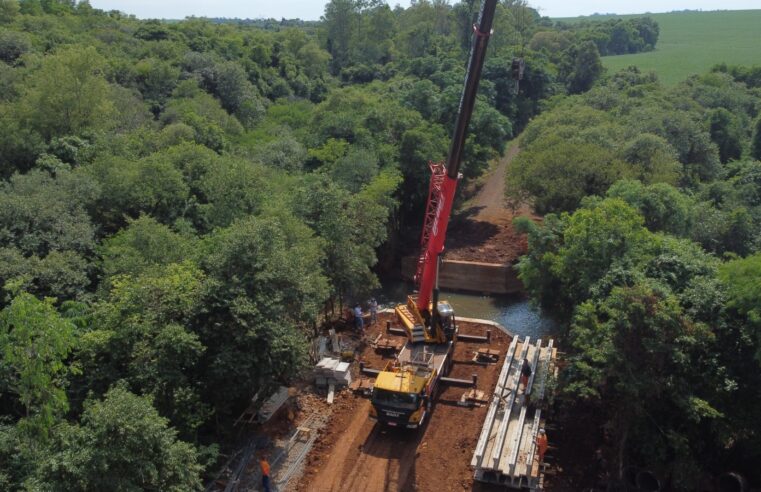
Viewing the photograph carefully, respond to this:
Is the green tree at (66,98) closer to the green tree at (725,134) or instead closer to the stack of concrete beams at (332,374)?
the stack of concrete beams at (332,374)

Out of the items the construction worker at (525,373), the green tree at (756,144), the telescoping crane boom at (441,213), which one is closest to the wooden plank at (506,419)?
the construction worker at (525,373)

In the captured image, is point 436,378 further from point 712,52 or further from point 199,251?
point 712,52

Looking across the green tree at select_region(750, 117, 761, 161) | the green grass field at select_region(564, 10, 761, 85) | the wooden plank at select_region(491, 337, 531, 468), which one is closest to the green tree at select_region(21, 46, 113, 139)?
the wooden plank at select_region(491, 337, 531, 468)

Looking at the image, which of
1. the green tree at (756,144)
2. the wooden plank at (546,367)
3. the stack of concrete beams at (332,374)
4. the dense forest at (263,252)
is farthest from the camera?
the green tree at (756,144)

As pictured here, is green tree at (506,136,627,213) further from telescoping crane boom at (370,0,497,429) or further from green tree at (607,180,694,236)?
telescoping crane boom at (370,0,497,429)

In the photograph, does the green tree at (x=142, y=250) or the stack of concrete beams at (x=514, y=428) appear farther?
the green tree at (x=142, y=250)

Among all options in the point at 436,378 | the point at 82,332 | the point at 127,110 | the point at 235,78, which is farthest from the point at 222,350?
the point at 235,78

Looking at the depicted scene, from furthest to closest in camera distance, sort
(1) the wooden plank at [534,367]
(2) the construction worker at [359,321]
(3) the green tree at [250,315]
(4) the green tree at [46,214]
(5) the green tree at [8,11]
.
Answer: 1. (5) the green tree at [8,11]
2. (2) the construction worker at [359,321]
3. (4) the green tree at [46,214]
4. (1) the wooden plank at [534,367]
5. (3) the green tree at [250,315]
